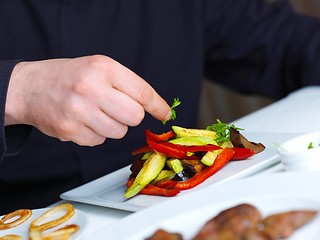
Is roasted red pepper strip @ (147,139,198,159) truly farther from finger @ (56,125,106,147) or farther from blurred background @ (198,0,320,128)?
blurred background @ (198,0,320,128)

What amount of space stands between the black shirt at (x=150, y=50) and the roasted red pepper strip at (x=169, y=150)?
0.63 m

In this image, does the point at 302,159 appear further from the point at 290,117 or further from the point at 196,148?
the point at 290,117

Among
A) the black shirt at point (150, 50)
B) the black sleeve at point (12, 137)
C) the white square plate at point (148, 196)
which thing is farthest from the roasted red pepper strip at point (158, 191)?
the black shirt at point (150, 50)

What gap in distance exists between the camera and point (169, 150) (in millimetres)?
954

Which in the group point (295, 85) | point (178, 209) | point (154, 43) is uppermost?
point (178, 209)

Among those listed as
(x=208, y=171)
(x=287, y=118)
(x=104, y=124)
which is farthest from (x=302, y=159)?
(x=287, y=118)

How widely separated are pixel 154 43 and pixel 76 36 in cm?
26

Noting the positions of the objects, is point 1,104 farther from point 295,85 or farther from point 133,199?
point 295,85

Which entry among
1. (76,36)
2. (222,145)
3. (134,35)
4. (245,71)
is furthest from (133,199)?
(245,71)

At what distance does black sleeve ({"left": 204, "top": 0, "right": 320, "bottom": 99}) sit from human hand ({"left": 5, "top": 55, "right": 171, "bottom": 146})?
3.29ft

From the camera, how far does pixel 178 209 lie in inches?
26.5

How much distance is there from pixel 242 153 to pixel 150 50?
0.89 meters

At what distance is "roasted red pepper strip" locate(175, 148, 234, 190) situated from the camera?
89 cm

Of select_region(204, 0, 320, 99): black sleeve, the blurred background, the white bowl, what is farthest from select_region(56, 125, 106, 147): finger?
the blurred background
